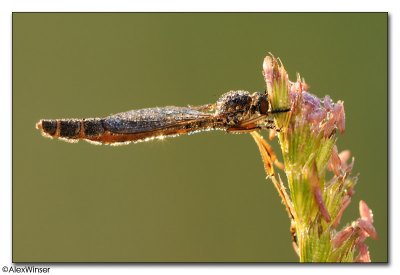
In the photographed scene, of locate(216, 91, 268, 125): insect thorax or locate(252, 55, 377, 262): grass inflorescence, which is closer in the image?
locate(252, 55, 377, 262): grass inflorescence

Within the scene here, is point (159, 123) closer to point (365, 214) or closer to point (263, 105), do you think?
point (263, 105)

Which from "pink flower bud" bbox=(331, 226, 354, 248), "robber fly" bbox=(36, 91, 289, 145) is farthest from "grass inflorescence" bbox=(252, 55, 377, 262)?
"robber fly" bbox=(36, 91, 289, 145)

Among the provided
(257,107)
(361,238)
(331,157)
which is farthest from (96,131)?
(361,238)

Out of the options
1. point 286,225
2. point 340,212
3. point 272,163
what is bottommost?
point 286,225

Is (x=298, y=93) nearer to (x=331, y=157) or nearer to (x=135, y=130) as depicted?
(x=331, y=157)

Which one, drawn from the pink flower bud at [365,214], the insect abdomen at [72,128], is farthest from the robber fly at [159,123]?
the pink flower bud at [365,214]

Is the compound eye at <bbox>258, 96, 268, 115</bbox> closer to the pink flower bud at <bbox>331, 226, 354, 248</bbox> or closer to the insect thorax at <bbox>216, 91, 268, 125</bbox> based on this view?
the insect thorax at <bbox>216, 91, 268, 125</bbox>

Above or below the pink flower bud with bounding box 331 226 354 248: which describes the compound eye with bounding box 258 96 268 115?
above
